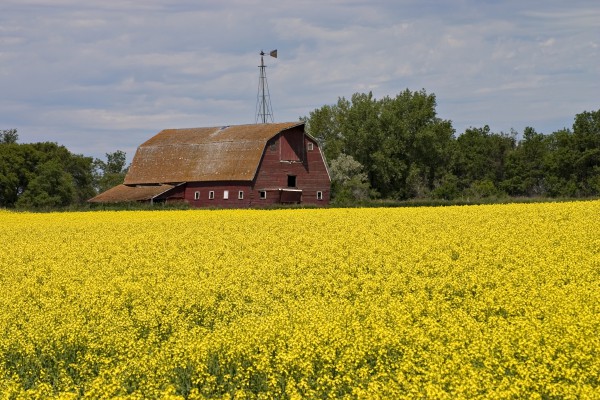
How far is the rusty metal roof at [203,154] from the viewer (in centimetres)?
5966

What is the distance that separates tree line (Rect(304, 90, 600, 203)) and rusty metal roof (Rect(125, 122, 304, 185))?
20.6m

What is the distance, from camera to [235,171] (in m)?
59.4

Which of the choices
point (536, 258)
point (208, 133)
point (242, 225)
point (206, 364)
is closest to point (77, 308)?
point (206, 364)

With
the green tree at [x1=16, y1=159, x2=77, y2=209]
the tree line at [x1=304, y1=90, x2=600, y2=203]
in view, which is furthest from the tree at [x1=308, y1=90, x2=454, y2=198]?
the green tree at [x1=16, y1=159, x2=77, y2=209]

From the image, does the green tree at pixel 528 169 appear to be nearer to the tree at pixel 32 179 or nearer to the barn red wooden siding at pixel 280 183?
the barn red wooden siding at pixel 280 183

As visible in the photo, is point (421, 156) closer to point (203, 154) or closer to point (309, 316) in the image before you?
point (203, 154)

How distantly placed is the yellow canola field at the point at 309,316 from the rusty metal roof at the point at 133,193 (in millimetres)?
32401

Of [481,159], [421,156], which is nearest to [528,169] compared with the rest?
[481,159]

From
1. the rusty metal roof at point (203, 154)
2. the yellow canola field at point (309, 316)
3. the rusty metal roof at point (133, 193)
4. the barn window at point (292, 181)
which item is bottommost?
the yellow canola field at point (309, 316)

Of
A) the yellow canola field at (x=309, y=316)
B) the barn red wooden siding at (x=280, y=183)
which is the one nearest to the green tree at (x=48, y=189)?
the barn red wooden siding at (x=280, y=183)

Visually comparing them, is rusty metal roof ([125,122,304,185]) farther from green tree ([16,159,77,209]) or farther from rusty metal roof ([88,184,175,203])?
green tree ([16,159,77,209])

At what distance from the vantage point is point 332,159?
8850 cm

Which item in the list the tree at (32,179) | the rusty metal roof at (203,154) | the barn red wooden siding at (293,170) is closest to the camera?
the barn red wooden siding at (293,170)

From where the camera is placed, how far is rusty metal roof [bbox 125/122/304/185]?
59656 millimetres
